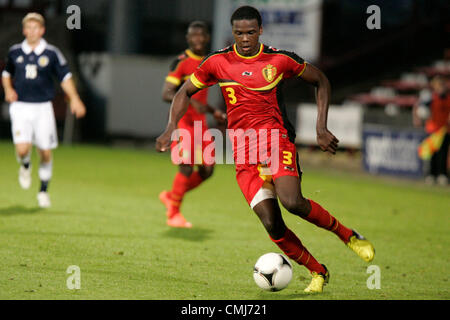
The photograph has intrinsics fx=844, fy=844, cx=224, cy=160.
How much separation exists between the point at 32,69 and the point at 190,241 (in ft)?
10.5

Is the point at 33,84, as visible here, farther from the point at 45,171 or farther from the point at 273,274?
the point at 273,274

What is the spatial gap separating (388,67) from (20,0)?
1125 cm

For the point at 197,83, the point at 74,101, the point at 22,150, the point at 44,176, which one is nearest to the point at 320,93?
the point at 197,83

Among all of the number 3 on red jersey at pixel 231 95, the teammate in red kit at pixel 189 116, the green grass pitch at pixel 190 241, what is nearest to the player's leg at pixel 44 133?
the green grass pitch at pixel 190 241

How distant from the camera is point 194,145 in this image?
32.1ft

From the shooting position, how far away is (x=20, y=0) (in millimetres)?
25094

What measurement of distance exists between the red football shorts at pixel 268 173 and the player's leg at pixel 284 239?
0.08 m

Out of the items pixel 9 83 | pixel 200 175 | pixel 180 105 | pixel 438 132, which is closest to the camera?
pixel 180 105

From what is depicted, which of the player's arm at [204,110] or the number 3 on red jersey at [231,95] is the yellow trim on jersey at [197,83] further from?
the player's arm at [204,110]

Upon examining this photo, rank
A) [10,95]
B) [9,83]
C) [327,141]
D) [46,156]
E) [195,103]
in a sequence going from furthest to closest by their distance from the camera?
[46,156]
[9,83]
[10,95]
[195,103]
[327,141]

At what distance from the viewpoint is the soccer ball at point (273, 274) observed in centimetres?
640

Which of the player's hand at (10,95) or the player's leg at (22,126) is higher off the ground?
the player's hand at (10,95)

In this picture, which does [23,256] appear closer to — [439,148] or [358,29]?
[439,148]
